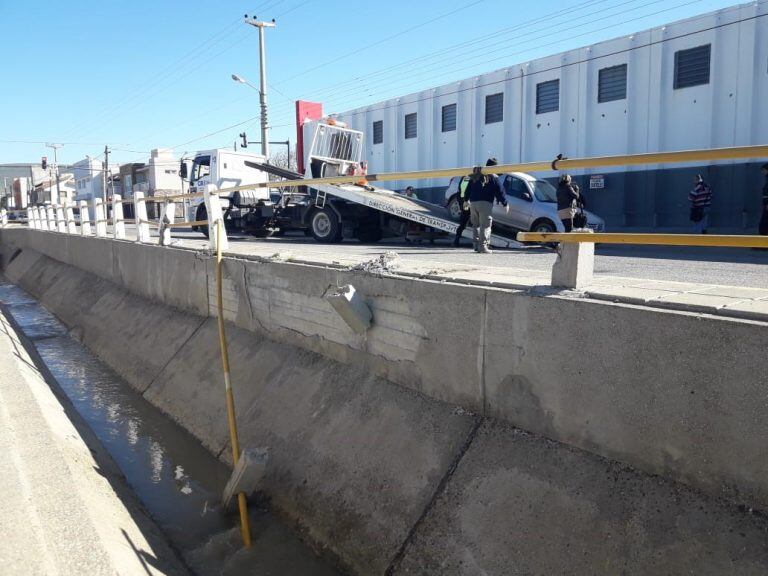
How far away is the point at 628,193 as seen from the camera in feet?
60.1

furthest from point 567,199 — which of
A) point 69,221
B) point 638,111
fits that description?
point 69,221

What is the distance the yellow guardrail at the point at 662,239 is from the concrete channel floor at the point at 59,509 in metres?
2.73

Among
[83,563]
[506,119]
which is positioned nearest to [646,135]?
[506,119]

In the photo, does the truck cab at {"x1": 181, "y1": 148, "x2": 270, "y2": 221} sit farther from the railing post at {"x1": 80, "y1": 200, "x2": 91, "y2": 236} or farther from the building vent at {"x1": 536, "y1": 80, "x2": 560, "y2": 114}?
the building vent at {"x1": 536, "y1": 80, "x2": 560, "y2": 114}

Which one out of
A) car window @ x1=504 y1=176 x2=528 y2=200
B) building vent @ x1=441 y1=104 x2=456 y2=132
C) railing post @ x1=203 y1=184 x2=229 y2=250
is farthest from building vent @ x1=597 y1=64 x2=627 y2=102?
railing post @ x1=203 y1=184 x2=229 y2=250

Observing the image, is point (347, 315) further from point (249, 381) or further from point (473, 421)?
point (249, 381)

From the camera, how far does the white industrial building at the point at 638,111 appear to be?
15866 millimetres

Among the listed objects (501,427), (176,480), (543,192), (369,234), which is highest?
(543,192)

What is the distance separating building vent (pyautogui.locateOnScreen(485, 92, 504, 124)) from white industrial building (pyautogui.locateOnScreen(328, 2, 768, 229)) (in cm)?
4

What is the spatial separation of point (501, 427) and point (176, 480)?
3178 mm

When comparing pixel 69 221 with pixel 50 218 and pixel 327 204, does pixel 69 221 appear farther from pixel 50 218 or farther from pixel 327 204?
pixel 327 204

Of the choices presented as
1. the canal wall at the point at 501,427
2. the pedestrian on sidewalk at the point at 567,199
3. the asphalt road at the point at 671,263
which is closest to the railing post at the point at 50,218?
the asphalt road at the point at 671,263

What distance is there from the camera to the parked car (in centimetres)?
1327

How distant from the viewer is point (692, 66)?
54.8 ft
